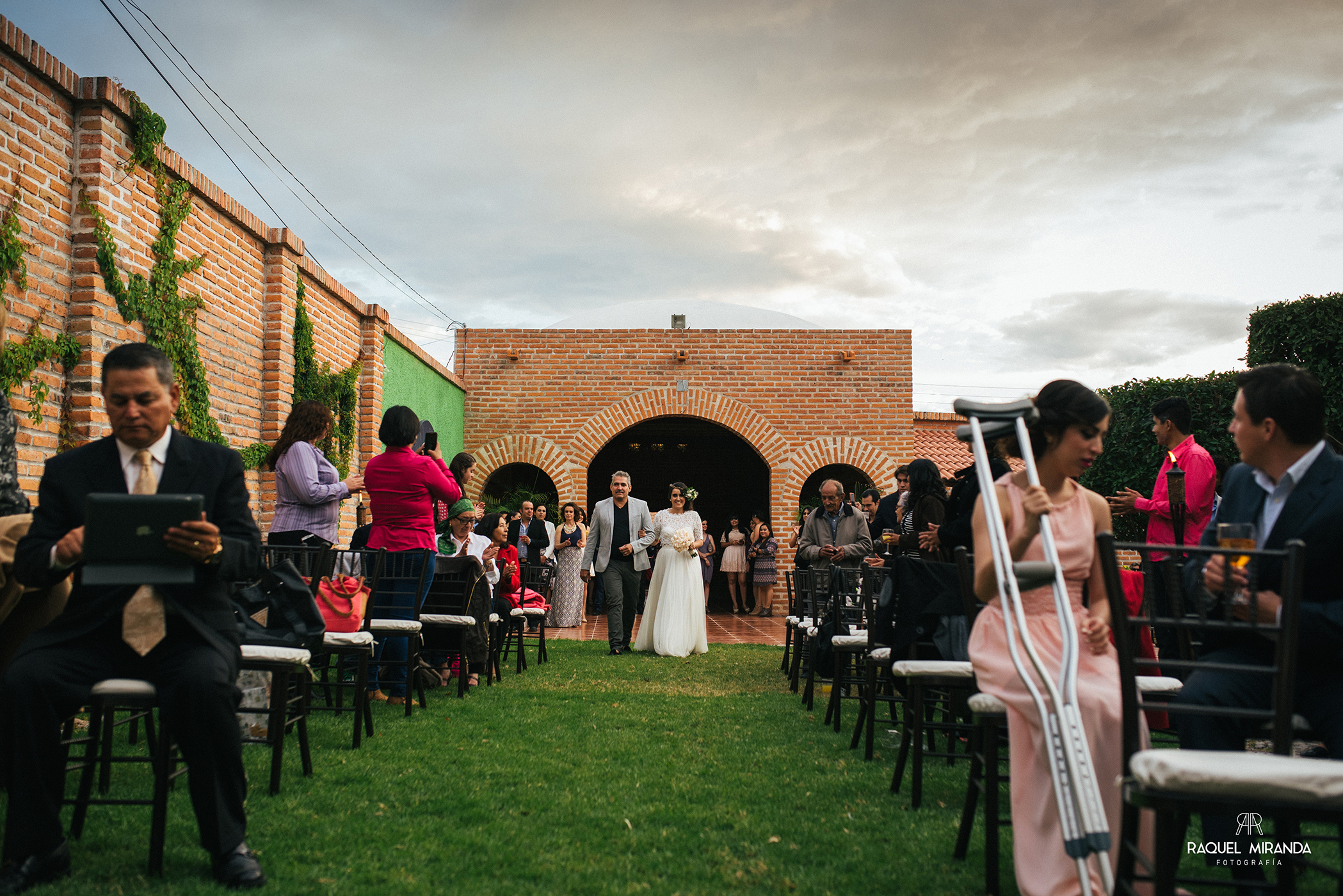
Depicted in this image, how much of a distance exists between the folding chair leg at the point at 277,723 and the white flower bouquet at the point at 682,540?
5907 mm

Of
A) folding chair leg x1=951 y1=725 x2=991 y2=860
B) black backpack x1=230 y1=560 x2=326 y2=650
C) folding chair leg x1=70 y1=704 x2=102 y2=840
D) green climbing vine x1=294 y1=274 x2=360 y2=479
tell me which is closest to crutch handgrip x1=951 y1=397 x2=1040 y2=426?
folding chair leg x1=951 y1=725 x2=991 y2=860

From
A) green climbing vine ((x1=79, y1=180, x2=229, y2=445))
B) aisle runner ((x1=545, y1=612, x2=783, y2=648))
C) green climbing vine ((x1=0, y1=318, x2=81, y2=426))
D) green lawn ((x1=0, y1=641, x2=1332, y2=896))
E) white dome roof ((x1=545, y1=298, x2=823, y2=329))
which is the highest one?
white dome roof ((x1=545, y1=298, x2=823, y2=329))

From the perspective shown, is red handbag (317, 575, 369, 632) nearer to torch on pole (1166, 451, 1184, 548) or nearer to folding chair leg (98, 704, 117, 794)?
folding chair leg (98, 704, 117, 794)

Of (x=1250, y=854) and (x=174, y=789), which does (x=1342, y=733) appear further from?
(x=174, y=789)

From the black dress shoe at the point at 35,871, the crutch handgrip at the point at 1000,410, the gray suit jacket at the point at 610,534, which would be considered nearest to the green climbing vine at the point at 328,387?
the gray suit jacket at the point at 610,534

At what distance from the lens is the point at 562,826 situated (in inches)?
121

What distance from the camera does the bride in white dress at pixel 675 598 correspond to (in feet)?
29.4

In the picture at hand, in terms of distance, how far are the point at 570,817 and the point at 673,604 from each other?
5839 millimetres

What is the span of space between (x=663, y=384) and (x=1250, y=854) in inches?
501

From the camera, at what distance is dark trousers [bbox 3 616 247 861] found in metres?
2.29

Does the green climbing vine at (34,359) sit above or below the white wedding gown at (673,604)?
above

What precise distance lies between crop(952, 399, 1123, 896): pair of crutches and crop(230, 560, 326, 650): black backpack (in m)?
2.37

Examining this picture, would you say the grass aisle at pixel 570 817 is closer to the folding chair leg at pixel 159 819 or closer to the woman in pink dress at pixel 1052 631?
→ the folding chair leg at pixel 159 819

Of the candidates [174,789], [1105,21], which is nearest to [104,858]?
[174,789]
